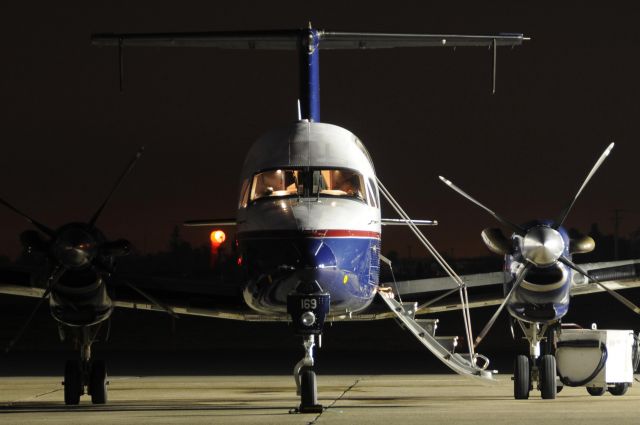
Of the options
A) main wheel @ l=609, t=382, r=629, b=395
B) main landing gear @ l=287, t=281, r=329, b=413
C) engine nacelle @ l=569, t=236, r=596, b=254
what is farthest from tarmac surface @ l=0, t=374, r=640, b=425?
engine nacelle @ l=569, t=236, r=596, b=254

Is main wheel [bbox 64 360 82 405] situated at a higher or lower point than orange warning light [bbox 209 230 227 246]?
lower

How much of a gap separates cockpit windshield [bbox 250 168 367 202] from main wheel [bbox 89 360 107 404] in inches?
175

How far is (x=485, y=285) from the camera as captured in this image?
22609 millimetres

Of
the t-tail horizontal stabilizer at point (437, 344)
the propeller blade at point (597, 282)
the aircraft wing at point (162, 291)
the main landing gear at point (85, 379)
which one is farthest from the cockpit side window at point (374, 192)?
the main landing gear at point (85, 379)

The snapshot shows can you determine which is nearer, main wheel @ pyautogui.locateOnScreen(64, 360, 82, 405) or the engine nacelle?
main wheel @ pyautogui.locateOnScreen(64, 360, 82, 405)

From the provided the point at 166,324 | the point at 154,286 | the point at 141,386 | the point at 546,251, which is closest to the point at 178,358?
the point at 141,386

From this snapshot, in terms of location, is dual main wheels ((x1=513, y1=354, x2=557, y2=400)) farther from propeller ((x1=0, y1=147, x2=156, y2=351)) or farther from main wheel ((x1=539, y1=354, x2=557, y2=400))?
propeller ((x1=0, y1=147, x2=156, y2=351))

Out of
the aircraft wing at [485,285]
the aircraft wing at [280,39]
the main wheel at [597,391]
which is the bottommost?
the main wheel at [597,391]

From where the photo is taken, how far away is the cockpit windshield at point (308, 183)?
17.9 metres

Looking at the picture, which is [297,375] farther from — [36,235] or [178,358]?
[178,358]

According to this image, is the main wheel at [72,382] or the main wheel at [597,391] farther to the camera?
the main wheel at [597,391]

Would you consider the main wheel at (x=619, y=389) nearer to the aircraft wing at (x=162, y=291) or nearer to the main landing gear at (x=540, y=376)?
the main landing gear at (x=540, y=376)

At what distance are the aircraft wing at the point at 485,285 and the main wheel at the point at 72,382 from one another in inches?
207

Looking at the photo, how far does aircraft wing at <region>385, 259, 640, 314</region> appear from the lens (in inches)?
849
